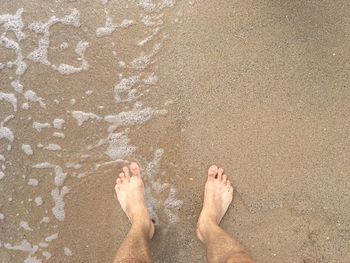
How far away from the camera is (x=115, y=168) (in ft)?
6.69

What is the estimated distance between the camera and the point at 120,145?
202cm

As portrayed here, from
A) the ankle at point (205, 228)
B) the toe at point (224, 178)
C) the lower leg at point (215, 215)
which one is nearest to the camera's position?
the lower leg at point (215, 215)

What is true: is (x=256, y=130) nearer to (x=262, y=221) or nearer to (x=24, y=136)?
(x=262, y=221)

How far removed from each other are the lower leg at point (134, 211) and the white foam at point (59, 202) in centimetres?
27

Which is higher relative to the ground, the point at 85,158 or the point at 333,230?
the point at 85,158

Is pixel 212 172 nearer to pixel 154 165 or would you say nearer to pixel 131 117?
pixel 154 165

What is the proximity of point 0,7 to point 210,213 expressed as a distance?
1.46 metres

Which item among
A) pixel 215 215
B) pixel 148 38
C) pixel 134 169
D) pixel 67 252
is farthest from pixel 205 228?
pixel 148 38

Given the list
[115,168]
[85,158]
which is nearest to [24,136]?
[85,158]

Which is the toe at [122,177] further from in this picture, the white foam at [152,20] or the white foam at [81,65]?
the white foam at [152,20]

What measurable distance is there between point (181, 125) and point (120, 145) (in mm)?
324

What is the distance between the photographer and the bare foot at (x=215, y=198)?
1.93m

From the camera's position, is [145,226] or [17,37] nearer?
[145,226]

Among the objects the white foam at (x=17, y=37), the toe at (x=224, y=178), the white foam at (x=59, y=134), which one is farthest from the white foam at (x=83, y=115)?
the toe at (x=224, y=178)
